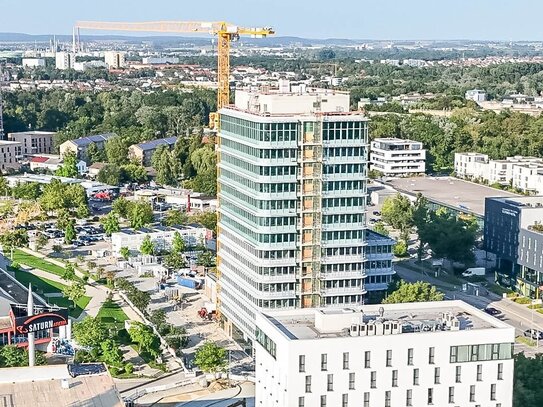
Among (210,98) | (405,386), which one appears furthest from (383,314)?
(210,98)

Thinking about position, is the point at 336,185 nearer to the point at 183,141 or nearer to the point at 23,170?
the point at 183,141

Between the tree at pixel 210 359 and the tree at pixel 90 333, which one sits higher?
the tree at pixel 90 333

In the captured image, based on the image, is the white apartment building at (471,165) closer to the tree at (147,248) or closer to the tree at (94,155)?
the tree at (94,155)

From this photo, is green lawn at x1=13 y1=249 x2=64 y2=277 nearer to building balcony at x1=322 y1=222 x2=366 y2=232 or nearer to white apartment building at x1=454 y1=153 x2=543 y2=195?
building balcony at x1=322 y1=222 x2=366 y2=232

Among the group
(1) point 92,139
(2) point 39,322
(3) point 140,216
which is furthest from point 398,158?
(2) point 39,322

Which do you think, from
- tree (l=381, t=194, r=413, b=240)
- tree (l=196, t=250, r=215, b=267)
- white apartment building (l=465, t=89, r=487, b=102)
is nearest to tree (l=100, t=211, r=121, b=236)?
tree (l=196, t=250, r=215, b=267)

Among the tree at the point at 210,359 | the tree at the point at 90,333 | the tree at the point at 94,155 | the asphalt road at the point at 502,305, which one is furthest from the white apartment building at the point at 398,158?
the tree at the point at 210,359

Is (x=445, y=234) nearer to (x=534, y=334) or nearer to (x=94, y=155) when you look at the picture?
(x=534, y=334)
